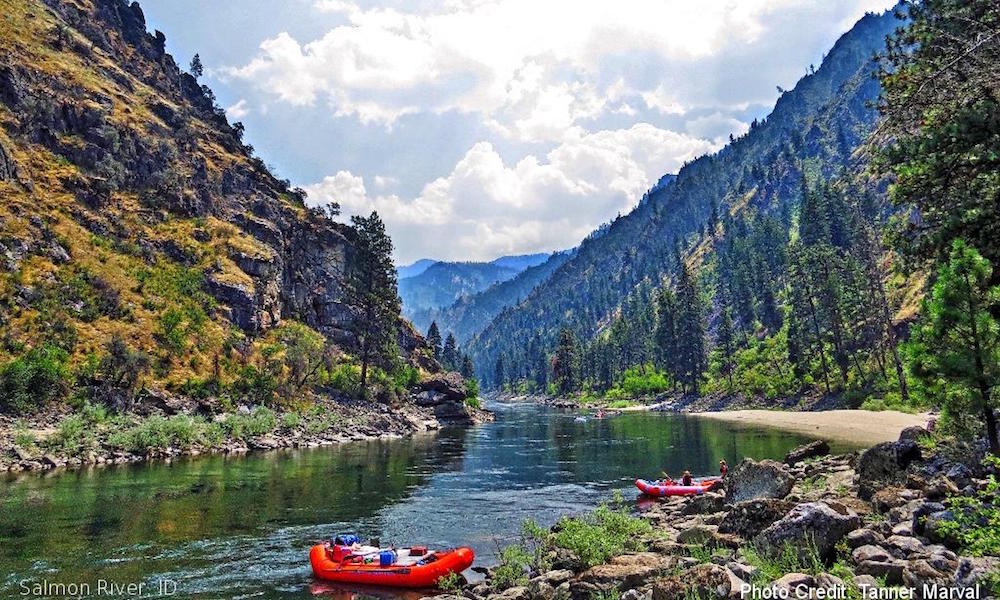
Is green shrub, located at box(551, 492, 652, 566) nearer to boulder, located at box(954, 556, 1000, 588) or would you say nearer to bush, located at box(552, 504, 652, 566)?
bush, located at box(552, 504, 652, 566)

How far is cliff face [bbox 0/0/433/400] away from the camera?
6762 centimetres

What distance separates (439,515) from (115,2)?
14865 centimetres

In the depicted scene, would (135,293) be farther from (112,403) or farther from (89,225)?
(112,403)

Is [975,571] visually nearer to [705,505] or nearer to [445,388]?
[705,505]

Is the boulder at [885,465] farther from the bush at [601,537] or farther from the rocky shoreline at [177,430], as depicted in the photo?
the rocky shoreline at [177,430]

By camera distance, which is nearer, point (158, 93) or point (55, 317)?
point (55, 317)

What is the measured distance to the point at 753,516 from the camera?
1678 cm

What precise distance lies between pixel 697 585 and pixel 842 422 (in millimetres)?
61528

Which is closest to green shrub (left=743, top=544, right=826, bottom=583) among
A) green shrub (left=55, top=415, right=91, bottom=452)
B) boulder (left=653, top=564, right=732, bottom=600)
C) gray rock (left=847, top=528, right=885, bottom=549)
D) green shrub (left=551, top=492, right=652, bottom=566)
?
gray rock (left=847, top=528, right=885, bottom=549)

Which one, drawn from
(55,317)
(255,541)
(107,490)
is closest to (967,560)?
(255,541)

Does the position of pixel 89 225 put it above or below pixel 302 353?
above

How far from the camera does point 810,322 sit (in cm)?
9731

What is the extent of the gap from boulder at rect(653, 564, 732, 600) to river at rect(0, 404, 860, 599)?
40.6 feet

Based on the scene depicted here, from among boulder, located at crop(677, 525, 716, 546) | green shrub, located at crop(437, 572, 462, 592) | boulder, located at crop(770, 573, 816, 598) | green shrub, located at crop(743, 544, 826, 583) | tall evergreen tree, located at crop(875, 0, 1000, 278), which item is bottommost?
green shrub, located at crop(437, 572, 462, 592)
